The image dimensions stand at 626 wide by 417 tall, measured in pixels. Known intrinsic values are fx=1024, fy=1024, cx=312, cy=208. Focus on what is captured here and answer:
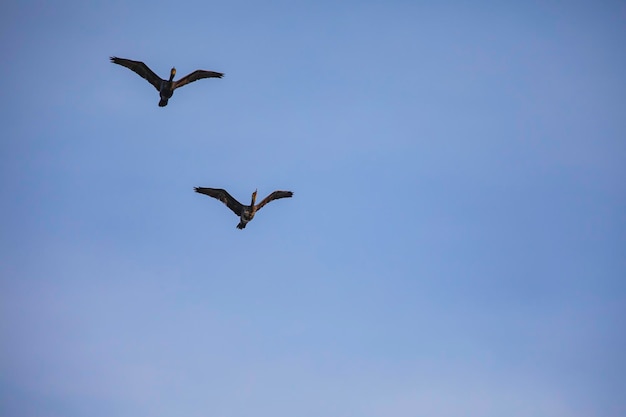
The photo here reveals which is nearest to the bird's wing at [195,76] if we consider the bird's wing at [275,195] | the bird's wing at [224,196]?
the bird's wing at [224,196]

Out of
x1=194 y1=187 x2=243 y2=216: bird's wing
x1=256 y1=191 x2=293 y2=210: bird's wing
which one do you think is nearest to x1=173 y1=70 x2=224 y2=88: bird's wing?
x1=194 y1=187 x2=243 y2=216: bird's wing

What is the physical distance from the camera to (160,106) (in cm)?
5772

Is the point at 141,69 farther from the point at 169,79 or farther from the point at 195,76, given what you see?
the point at 195,76

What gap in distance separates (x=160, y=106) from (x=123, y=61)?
10.7ft

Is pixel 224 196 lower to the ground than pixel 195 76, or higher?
lower

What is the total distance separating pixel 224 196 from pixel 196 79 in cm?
694

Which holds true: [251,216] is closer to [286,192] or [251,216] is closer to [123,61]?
[286,192]

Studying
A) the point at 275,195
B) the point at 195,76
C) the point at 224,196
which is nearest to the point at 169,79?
the point at 195,76

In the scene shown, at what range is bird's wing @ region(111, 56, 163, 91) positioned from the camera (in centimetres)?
5750

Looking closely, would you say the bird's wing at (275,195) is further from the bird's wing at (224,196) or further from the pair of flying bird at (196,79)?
the bird's wing at (224,196)

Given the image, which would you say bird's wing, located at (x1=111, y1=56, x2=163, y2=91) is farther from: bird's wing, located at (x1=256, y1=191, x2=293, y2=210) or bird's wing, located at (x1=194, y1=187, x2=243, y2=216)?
bird's wing, located at (x1=256, y1=191, x2=293, y2=210)

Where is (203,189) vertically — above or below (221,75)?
below

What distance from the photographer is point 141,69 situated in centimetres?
5812

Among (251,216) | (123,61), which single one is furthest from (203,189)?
(123,61)
